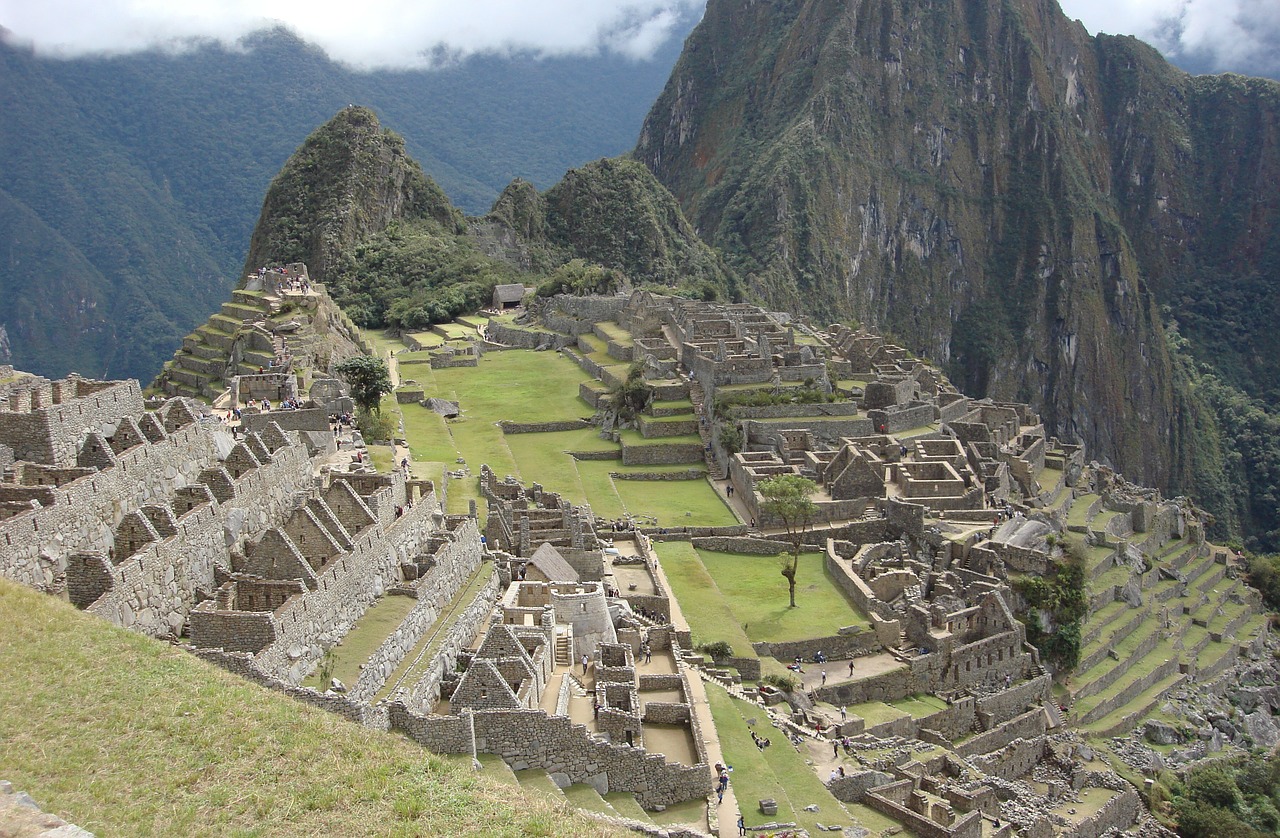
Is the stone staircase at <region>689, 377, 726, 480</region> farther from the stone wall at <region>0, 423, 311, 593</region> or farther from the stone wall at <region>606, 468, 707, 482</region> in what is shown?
the stone wall at <region>0, 423, 311, 593</region>

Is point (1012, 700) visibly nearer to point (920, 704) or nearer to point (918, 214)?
point (920, 704)

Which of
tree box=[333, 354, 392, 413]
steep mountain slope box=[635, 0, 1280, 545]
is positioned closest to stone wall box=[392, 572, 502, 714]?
tree box=[333, 354, 392, 413]

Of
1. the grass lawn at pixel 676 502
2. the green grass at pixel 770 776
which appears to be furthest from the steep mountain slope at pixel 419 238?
the green grass at pixel 770 776

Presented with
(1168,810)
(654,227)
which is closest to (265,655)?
(1168,810)

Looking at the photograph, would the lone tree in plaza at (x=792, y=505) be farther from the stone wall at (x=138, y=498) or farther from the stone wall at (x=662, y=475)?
the stone wall at (x=138, y=498)

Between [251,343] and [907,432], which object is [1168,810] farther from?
[251,343]

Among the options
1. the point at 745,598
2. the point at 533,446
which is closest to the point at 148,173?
Result: the point at 533,446
